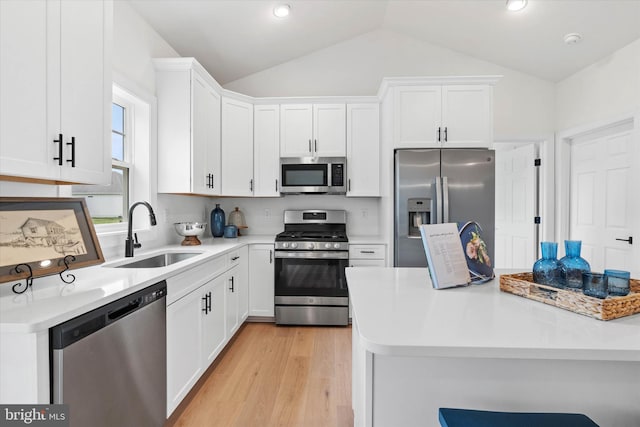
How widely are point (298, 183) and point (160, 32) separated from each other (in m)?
1.85

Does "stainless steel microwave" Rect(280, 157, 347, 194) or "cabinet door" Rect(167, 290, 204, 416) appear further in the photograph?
"stainless steel microwave" Rect(280, 157, 347, 194)

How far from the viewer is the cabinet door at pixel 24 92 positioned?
3.90 feet

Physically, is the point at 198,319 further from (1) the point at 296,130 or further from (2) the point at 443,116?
(2) the point at 443,116

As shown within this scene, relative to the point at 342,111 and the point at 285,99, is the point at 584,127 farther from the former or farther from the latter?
the point at 285,99

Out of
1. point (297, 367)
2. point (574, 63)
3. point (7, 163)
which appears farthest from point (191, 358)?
Result: point (574, 63)

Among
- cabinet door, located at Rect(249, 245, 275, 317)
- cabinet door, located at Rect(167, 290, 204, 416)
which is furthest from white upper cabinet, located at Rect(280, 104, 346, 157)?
cabinet door, located at Rect(167, 290, 204, 416)

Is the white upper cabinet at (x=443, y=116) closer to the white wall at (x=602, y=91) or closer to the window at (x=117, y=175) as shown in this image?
the white wall at (x=602, y=91)

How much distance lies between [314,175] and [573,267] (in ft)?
8.82

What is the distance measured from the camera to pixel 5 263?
122 centimetres

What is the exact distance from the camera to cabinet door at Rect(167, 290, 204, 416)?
1840mm

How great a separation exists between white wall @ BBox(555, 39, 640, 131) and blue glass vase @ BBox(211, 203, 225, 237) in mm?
3951

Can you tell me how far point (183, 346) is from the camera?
1992mm

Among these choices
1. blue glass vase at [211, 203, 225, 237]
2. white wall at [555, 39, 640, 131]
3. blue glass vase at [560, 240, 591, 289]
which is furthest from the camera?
blue glass vase at [211, 203, 225, 237]

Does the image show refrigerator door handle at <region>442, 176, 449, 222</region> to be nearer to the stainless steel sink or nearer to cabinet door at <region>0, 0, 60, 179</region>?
the stainless steel sink
